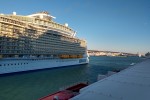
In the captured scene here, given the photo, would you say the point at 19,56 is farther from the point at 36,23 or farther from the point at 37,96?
the point at 37,96

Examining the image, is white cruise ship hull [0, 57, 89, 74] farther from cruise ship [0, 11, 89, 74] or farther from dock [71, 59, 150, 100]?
dock [71, 59, 150, 100]

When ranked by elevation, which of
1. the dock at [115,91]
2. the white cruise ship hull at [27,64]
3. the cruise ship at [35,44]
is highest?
the cruise ship at [35,44]

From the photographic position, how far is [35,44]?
166 feet

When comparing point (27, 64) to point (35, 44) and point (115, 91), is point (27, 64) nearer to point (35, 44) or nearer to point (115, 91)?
point (35, 44)

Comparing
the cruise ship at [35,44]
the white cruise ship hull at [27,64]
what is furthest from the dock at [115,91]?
the cruise ship at [35,44]

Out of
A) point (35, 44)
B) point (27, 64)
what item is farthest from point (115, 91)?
point (35, 44)

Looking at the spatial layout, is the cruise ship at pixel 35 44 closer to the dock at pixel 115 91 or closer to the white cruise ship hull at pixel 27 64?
the white cruise ship hull at pixel 27 64

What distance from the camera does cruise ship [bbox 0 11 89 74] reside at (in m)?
40.5

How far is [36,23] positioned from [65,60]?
624 inches

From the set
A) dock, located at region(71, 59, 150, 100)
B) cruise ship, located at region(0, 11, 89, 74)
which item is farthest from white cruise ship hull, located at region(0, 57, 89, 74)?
dock, located at region(71, 59, 150, 100)

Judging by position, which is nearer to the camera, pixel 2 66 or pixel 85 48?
pixel 2 66

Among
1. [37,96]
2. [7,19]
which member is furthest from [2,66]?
[37,96]

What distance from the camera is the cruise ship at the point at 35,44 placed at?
40.5m

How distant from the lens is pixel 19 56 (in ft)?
144
